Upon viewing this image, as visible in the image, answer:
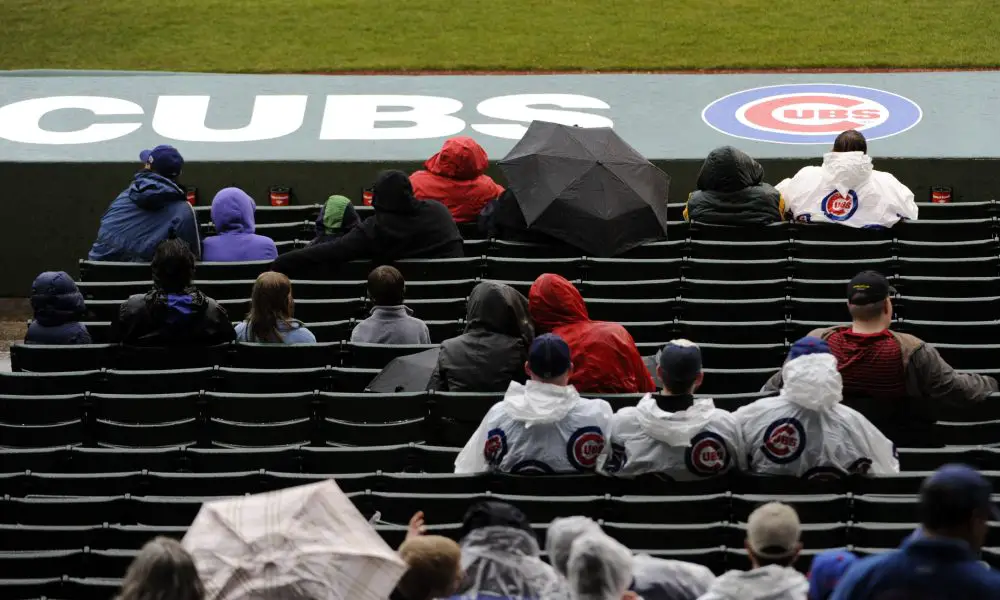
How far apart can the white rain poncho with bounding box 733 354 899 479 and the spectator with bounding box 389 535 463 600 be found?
4.77 feet

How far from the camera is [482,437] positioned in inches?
192

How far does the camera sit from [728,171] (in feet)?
23.3

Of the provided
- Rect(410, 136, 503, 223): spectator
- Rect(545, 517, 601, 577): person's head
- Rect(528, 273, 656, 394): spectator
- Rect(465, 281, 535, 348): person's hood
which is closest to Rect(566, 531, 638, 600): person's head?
Rect(545, 517, 601, 577): person's head

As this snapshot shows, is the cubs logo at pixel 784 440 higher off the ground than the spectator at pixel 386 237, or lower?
lower

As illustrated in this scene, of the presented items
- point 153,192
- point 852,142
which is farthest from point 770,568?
point 153,192

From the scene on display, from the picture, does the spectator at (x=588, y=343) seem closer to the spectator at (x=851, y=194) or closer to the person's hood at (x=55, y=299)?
the person's hood at (x=55, y=299)

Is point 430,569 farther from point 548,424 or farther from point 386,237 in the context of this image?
point 386,237

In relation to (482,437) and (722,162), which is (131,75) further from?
→ (482,437)

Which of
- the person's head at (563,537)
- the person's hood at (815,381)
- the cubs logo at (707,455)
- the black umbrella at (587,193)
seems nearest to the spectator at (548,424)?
the cubs logo at (707,455)

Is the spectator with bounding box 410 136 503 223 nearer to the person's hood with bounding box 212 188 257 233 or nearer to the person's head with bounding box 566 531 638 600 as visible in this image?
the person's hood with bounding box 212 188 257 233

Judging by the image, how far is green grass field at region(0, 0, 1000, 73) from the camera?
13.3m

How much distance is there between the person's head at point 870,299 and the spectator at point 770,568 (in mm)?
1737

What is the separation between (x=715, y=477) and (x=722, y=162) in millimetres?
2729

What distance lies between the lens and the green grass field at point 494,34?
1332 cm
